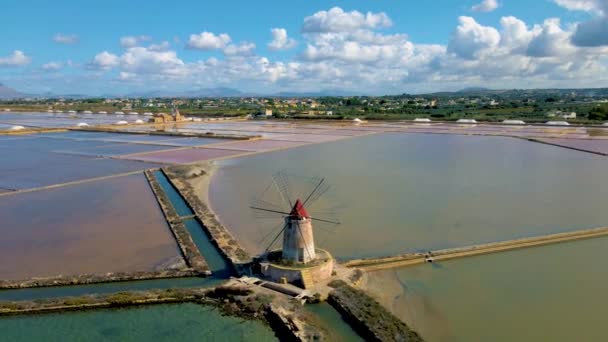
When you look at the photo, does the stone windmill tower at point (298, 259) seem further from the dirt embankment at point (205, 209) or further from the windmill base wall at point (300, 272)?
the dirt embankment at point (205, 209)

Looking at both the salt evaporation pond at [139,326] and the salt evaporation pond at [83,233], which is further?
the salt evaporation pond at [83,233]

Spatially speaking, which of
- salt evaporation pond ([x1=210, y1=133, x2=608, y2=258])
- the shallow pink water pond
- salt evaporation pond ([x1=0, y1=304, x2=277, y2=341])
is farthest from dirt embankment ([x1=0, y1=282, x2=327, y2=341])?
the shallow pink water pond

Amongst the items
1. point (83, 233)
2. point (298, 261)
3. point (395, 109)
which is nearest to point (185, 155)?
point (83, 233)

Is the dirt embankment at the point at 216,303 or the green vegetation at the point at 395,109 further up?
the green vegetation at the point at 395,109

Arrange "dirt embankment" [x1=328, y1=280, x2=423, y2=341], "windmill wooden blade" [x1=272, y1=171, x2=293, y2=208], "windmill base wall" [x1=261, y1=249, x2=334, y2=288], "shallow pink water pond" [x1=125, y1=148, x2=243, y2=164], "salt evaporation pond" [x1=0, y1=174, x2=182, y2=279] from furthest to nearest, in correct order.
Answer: "shallow pink water pond" [x1=125, y1=148, x2=243, y2=164] → "windmill wooden blade" [x1=272, y1=171, x2=293, y2=208] → "salt evaporation pond" [x1=0, y1=174, x2=182, y2=279] → "windmill base wall" [x1=261, y1=249, x2=334, y2=288] → "dirt embankment" [x1=328, y1=280, x2=423, y2=341]

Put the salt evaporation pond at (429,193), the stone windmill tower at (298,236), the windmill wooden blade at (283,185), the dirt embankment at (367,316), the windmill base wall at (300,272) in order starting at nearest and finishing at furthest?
1. the dirt embankment at (367,316)
2. the windmill base wall at (300,272)
3. the stone windmill tower at (298,236)
4. the salt evaporation pond at (429,193)
5. the windmill wooden blade at (283,185)

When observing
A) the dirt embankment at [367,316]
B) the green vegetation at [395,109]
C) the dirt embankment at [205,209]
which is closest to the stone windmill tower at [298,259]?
the dirt embankment at [367,316]

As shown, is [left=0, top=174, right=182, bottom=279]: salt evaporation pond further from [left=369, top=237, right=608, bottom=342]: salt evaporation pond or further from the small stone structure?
[left=369, top=237, right=608, bottom=342]: salt evaporation pond
